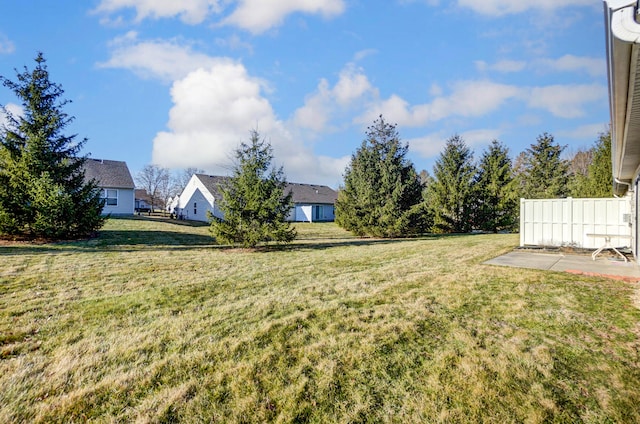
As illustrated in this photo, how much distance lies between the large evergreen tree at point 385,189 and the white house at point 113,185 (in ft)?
71.9

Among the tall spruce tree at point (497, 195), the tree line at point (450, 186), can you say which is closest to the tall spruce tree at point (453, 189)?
the tree line at point (450, 186)

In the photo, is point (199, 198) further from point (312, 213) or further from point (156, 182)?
point (156, 182)

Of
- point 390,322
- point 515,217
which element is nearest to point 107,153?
point 390,322

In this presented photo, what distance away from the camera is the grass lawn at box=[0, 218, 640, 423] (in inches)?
92.0

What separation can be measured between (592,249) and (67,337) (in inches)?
578

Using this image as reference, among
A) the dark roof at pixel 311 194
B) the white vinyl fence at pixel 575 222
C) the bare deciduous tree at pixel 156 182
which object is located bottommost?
the white vinyl fence at pixel 575 222

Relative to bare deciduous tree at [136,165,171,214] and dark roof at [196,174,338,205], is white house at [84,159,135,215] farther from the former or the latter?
bare deciduous tree at [136,165,171,214]

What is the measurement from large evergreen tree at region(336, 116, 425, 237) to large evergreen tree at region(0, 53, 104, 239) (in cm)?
1327

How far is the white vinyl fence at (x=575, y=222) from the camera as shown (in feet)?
35.0

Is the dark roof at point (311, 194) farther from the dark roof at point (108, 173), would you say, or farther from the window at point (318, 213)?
the dark roof at point (108, 173)

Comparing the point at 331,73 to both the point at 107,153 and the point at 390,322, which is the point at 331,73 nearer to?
the point at 390,322

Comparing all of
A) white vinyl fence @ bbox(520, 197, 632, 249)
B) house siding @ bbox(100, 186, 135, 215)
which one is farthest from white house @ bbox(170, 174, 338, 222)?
white vinyl fence @ bbox(520, 197, 632, 249)

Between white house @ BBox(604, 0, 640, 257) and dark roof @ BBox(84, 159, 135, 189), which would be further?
dark roof @ BBox(84, 159, 135, 189)

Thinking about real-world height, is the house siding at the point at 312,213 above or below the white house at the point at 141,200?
below
